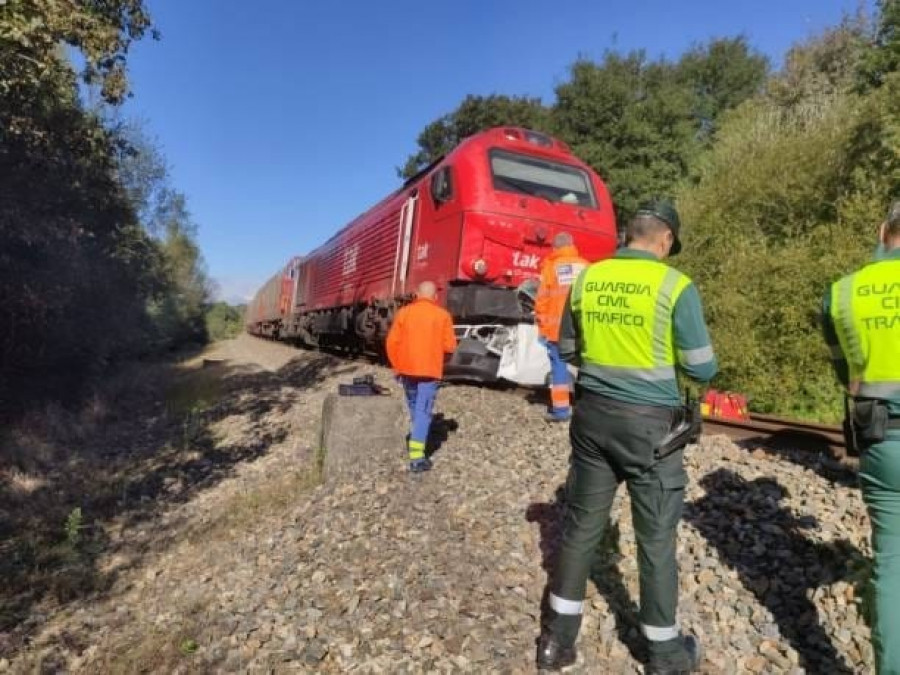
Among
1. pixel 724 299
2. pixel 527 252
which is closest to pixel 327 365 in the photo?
pixel 527 252

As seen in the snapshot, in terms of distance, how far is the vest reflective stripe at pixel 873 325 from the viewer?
224 centimetres

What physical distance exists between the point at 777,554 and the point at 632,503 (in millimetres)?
1517

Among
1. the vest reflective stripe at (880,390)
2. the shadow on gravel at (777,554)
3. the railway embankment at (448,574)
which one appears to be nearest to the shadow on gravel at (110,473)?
Answer: the railway embankment at (448,574)

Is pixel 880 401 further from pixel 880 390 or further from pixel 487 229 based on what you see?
pixel 487 229

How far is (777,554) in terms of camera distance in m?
3.58

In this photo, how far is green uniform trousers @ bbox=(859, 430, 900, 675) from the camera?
84.1 inches

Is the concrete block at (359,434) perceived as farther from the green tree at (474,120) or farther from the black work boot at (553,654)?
the green tree at (474,120)

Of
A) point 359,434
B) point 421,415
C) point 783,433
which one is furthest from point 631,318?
point 359,434

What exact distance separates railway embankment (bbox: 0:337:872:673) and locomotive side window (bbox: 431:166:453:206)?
3312 mm

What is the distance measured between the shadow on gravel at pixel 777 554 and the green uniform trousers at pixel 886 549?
730 mm

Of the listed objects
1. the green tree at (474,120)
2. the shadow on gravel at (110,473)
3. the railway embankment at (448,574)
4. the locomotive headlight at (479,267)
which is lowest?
the shadow on gravel at (110,473)

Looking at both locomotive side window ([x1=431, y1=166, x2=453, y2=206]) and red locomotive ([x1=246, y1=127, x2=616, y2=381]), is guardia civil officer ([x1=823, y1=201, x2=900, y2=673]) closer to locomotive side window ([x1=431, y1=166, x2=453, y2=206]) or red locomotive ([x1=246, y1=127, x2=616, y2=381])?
red locomotive ([x1=246, y1=127, x2=616, y2=381])

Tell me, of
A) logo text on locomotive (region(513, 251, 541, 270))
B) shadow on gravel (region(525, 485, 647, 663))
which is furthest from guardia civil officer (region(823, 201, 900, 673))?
logo text on locomotive (region(513, 251, 541, 270))

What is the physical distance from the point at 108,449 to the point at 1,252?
4439 millimetres
